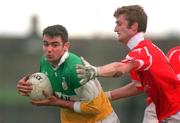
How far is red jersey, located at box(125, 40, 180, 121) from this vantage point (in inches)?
393

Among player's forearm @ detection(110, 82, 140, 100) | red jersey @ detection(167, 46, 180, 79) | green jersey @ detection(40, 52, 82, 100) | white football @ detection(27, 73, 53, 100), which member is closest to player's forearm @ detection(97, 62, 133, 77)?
green jersey @ detection(40, 52, 82, 100)

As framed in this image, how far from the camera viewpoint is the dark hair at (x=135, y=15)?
10406mm

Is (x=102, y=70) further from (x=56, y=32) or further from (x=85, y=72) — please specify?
(x=56, y=32)

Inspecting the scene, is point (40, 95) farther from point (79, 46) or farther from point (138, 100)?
point (79, 46)

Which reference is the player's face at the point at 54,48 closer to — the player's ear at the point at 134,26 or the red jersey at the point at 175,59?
the player's ear at the point at 134,26

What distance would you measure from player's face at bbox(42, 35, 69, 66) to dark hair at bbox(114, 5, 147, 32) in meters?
0.75

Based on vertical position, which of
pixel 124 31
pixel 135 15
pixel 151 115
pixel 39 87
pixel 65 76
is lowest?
pixel 151 115

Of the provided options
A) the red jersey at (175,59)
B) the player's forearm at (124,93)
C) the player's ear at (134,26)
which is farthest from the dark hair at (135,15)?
the player's forearm at (124,93)

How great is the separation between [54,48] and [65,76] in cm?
36

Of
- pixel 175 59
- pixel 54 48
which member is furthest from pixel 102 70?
pixel 175 59

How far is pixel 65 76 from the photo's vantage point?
1059cm

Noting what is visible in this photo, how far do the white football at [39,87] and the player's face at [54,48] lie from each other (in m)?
0.25

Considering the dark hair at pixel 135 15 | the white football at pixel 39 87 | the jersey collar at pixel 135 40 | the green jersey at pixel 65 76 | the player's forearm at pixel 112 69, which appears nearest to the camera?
the player's forearm at pixel 112 69

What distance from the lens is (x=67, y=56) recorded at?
1067cm
